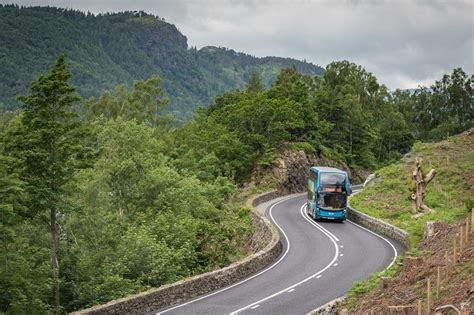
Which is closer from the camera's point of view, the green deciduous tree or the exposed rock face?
the exposed rock face

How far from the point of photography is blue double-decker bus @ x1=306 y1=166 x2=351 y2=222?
38.7 metres

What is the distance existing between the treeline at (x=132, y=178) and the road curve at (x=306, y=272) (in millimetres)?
3891

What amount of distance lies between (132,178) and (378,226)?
17.8m

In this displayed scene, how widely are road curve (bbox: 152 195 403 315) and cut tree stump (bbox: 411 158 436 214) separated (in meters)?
4.04

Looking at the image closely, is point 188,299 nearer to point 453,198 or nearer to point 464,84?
point 453,198

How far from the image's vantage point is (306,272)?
81.0ft

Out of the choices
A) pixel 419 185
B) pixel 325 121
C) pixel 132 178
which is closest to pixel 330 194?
pixel 419 185

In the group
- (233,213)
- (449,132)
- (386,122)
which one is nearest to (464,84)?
(449,132)

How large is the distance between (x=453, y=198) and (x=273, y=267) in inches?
881

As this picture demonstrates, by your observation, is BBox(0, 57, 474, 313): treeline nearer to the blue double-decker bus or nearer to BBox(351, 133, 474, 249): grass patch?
the blue double-decker bus

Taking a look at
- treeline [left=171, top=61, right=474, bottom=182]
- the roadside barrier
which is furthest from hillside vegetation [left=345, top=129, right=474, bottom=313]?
treeline [left=171, top=61, right=474, bottom=182]

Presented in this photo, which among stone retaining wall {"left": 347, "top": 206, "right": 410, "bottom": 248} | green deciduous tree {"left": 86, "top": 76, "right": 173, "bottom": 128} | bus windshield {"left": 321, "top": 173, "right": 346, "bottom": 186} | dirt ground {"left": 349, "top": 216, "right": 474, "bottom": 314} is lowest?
stone retaining wall {"left": 347, "top": 206, "right": 410, "bottom": 248}

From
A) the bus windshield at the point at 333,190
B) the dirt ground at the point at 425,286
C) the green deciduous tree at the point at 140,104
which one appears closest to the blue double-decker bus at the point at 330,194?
the bus windshield at the point at 333,190

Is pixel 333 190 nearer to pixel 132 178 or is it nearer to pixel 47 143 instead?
pixel 132 178
